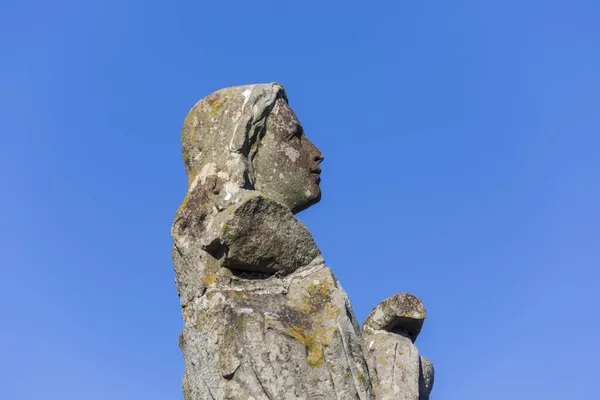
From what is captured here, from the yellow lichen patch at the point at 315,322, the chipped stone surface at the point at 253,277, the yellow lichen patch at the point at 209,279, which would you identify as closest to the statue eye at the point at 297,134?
the chipped stone surface at the point at 253,277

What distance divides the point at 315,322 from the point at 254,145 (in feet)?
6.24

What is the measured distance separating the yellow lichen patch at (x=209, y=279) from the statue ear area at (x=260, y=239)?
154mm

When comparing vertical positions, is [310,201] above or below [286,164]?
below

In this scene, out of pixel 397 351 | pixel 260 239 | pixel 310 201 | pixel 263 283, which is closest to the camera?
pixel 260 239

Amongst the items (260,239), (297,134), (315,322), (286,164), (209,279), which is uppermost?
(297,134)

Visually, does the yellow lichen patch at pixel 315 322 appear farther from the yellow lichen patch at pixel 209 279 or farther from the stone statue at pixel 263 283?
the yellow lichen patch at pixel 209 279

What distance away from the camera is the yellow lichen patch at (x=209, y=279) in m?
11.4

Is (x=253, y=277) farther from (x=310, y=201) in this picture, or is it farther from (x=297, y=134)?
(x=297, y=134)

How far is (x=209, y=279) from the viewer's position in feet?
37.4

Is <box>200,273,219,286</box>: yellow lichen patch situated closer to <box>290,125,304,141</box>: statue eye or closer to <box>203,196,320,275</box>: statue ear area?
<box>203,196,320,275</box>: statue ear area

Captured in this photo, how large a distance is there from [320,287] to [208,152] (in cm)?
175

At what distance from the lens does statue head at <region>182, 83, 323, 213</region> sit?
39.3 ft

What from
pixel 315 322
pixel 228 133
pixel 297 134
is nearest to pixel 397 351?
pixel 315 322

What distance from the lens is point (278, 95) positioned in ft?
41.1
